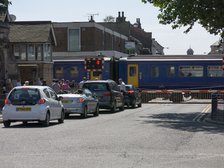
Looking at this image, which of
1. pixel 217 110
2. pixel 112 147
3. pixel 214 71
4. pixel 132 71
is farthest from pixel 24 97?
pixel 214 71

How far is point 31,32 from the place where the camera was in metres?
55.5

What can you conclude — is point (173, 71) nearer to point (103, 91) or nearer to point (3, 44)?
point (3, 44)

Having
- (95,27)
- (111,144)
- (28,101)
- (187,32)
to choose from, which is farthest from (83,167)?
(95,27)

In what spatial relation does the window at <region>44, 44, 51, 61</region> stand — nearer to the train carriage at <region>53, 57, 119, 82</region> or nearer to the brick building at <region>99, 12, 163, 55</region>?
the train carriage at <region>53, 57, 119, 82</region>

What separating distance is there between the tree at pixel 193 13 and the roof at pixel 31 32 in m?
22.9

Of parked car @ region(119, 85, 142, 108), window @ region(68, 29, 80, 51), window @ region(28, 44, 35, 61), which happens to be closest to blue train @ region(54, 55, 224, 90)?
window @ region(28, 44, 35, 61)

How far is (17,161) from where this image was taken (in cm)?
1216

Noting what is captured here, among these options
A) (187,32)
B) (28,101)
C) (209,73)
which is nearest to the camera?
(28,101)

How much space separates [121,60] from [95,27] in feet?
69.0

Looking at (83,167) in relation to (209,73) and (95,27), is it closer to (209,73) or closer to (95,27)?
(209,73)

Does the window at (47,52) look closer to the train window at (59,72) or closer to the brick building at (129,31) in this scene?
the train window at (59,72)

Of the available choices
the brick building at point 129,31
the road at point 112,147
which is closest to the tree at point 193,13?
the road at point 112,147

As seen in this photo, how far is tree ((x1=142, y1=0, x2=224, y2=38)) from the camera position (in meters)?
29.8

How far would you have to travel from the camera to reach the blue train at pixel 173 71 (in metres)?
51.4
